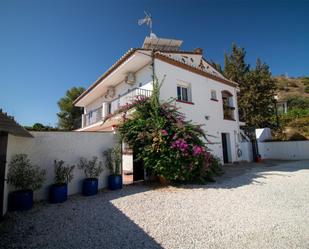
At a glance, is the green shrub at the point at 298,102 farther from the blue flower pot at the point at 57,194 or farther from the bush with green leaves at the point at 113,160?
the blue flower pot at the point at 57,194

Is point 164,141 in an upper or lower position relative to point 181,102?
lower

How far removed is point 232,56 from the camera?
101ft

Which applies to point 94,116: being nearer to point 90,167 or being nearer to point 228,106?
point 90,167

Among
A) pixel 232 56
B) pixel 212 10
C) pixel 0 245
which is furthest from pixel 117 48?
pixel 232 56

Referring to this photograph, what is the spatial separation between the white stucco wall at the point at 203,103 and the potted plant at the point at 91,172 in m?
5.71

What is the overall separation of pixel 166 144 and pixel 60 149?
14.4 ft

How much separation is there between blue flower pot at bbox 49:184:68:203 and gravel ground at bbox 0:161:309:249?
0.29m

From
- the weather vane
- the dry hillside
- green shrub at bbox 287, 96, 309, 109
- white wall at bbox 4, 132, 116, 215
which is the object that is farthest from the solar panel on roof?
the dry hillside

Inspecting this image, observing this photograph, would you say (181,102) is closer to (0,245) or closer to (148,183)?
(148,183)

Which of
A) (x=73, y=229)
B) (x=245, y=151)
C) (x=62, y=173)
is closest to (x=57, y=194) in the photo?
(x=62, y=173)

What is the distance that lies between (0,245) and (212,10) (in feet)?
45.5

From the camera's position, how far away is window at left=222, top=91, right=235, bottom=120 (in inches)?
636

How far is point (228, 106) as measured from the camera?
16172mm

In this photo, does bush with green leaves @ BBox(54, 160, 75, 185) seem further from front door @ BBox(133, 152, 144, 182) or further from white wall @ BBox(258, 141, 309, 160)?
white wall @ BBox(258, 141, 309, 160)
